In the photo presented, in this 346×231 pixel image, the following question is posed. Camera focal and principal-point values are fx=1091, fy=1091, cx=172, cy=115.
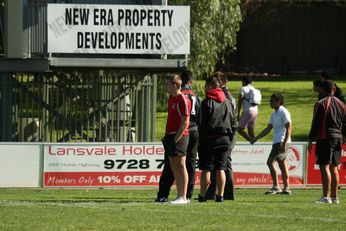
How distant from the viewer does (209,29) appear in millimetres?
34812

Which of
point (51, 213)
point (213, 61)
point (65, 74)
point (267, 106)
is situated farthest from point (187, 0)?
point (51, 213)

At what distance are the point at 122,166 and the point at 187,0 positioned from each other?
12992mm

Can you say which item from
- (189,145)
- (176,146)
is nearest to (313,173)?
(189,145)

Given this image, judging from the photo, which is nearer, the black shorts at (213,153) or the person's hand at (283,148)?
the black shorts at (213,153)

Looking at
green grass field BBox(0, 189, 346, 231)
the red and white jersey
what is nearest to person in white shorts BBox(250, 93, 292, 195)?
green grass field BBox(0, 189, 346, 231)

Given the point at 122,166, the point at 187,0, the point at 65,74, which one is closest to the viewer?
the point at 122,166

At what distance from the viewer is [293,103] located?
36.9m

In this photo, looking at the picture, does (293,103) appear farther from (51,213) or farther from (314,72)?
(51,213)

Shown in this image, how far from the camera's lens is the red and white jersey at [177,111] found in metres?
14.6

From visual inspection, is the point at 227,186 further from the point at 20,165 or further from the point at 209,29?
the point at 209,29

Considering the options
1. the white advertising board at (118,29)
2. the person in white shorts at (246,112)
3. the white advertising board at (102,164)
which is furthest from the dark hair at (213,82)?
the person in white shorts at (246,112)

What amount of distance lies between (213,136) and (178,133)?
875mm

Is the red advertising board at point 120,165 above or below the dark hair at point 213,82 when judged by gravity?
below

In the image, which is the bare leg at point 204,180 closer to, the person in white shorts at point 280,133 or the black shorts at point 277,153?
the person in white shorts at point 280,133
